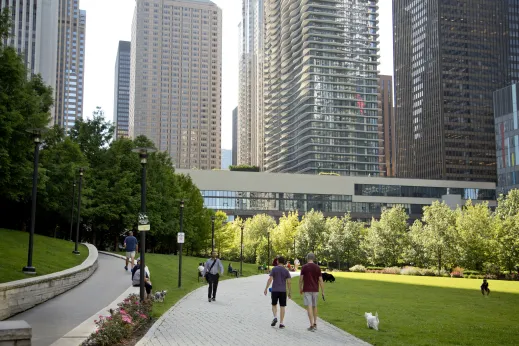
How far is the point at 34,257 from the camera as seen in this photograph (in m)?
25.2

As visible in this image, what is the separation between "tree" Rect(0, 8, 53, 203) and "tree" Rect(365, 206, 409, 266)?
147 feet

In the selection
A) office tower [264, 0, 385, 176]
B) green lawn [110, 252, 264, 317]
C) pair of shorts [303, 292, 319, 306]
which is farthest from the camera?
office tower [264, 0, 385, 176]

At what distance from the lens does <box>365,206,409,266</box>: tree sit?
2672 inches

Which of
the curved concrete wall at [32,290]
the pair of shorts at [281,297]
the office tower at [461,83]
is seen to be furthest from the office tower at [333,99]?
the pair of shorts at [281,297]

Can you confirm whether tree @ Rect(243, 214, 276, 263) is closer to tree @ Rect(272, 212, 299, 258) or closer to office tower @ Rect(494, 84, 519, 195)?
tree @ Rect(272, 212, 299, 258)

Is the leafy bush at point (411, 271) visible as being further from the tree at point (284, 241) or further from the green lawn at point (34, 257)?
the green lawn at point (34, 257)

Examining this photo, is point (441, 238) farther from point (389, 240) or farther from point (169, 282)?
point (169, 282)

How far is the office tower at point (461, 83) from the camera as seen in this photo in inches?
7382

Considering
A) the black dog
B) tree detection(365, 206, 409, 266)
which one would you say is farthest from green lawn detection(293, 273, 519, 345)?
tree detection(365, 206, 409, 266)

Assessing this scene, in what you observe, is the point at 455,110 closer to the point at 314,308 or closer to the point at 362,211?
the point at 362,211

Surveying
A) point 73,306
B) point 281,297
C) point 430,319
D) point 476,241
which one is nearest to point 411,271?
point 476,241

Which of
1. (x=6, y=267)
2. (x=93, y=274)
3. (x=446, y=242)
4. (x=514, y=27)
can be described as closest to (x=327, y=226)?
(x=446, y=242)

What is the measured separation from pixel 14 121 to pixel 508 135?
9291cm

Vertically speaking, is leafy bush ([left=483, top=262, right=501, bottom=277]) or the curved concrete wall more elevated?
the curved concrete wall
